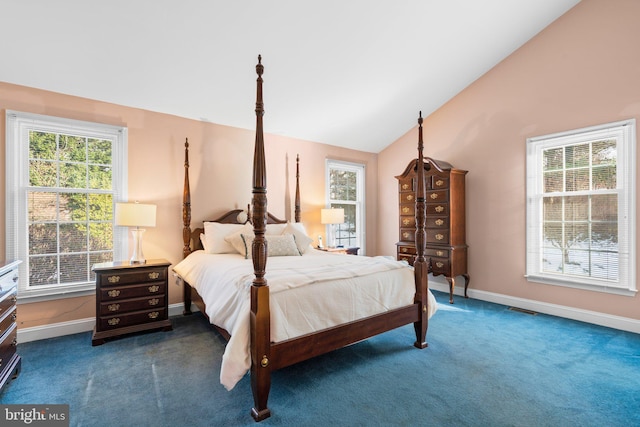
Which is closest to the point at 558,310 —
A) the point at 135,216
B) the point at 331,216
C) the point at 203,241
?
the point at 331,216

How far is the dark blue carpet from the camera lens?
70.7 inches

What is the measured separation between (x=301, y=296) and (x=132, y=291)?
2.02 metres

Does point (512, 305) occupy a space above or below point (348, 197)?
below

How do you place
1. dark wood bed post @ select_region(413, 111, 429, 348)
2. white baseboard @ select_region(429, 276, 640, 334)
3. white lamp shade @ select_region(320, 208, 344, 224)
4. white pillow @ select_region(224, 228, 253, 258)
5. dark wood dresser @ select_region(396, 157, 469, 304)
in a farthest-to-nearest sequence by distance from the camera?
white lamp shade @ select_region(320, 208, 344, 224)
dark wood dresser @ select_region(396, 157, 469, 304)
white pillow @ select_region(224, 228, 253, 258)
white baseboard @ select_region(429, 276, 640, 334)
dark wood bed post @ select_region(413, 111, 429, 348)

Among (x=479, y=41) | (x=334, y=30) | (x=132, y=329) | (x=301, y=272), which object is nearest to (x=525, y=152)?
(x=479, y=41)

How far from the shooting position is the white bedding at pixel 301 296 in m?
1.82

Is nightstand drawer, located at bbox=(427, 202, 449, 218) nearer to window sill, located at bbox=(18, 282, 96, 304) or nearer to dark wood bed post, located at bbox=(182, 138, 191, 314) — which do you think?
dark wood bed post, located at bbox=(182, 138, 191, 314)

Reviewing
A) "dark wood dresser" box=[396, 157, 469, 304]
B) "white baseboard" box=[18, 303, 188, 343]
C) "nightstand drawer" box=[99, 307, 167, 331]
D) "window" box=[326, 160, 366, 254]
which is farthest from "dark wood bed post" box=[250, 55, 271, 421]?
"window" box=[326, 160, 366, 254]

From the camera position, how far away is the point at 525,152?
389 cm

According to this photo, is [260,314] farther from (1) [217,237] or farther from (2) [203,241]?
(2) [203,241]

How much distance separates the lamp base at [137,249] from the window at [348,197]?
2.84 m

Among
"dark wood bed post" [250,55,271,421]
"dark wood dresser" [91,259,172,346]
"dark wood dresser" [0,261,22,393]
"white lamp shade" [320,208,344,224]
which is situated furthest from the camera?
"white lamp shade" [320,208,344,224]

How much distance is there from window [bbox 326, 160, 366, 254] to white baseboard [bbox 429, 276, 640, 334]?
1.68 m

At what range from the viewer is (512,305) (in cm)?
398
